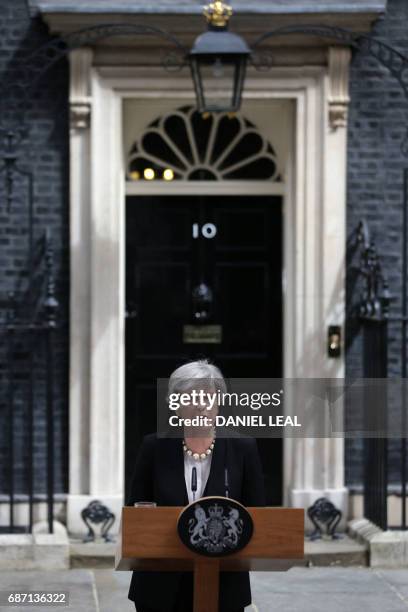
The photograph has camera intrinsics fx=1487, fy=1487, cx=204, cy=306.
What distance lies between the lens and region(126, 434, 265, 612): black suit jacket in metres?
5.33

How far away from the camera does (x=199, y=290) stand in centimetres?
1010

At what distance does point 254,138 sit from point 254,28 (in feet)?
2.85

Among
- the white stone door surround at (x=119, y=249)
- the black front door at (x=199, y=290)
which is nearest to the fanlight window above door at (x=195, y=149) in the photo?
the black front door at (x=199, y=290)

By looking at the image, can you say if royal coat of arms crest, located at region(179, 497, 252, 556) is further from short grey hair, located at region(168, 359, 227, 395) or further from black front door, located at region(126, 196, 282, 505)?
black front door, located at region(126, 196, 282, 505)

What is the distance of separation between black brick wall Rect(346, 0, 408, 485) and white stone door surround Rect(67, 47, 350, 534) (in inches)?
4.0

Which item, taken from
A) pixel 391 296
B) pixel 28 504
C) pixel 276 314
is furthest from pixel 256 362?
pixel 28 504

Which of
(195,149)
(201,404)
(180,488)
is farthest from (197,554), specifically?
(195,149)

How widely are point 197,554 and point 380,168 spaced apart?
17.4 ft

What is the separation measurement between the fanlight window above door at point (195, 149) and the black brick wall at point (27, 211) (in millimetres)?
627

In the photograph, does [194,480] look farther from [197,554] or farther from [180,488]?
[197,554]

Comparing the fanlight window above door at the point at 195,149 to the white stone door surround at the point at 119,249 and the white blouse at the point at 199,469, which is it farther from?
the white blouse at the point at 199,469

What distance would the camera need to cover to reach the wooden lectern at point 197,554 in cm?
505

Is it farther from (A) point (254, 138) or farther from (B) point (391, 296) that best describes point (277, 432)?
(A) point (254, 138)

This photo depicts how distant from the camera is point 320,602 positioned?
8.52 meters
